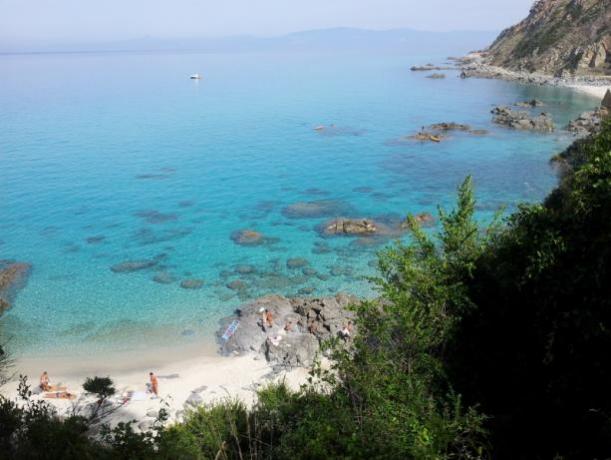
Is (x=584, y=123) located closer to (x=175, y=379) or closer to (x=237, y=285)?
(x=237, y=285)

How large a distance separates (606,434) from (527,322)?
567cm

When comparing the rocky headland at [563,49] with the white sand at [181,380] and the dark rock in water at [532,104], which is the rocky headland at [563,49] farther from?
the white sand at [181,380]

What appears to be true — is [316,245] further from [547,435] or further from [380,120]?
[380,120]

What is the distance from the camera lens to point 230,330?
3062 centimetres

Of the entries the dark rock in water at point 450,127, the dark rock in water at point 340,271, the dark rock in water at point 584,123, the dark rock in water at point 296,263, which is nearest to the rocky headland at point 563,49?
the dark rock in water at point 584,123

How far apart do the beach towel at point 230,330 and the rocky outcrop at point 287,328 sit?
0.09 m

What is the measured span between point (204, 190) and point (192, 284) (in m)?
24.8

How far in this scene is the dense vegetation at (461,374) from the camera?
1275cm

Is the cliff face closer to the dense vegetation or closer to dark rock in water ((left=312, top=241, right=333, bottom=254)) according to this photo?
dark rock in water ((left=312, top=241, right=333, bottom=254))

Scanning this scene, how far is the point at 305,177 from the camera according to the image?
63156 mm

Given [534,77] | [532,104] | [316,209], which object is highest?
[534,77]

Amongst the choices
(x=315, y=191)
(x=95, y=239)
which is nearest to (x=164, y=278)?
(x=95, y=239)

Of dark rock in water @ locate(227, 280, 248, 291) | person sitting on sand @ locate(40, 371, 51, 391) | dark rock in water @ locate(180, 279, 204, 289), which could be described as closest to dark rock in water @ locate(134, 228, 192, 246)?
→ dark rock in water @ locate(180, 279, 204, 289)

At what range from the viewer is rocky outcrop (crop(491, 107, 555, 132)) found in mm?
81750
